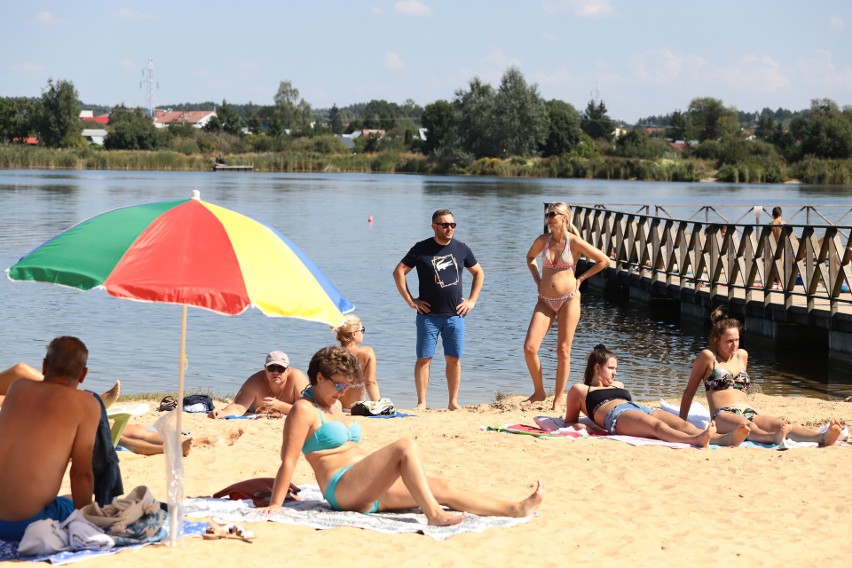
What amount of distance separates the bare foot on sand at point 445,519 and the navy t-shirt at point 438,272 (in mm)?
3752

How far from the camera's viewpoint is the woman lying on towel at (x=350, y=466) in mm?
5699

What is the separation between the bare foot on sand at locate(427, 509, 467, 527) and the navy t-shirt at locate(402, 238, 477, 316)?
12.3 ft

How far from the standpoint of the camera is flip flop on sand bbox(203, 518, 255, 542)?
551cm

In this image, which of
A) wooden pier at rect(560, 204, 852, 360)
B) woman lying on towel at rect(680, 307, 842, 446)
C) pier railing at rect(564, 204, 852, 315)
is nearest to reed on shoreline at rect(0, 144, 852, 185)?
pier railing at rect(564, 204, 852, 315)

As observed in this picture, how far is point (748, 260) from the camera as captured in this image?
1677 cm

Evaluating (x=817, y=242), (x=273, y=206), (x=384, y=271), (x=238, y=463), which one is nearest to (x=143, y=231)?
(x=238, y=463)

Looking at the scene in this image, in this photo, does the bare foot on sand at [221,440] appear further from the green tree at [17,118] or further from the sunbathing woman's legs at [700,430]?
the green tree at [17,118]

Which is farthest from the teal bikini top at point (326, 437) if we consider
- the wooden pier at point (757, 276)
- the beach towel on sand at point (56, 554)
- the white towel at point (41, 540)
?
the wooden pier at point (757, 276)

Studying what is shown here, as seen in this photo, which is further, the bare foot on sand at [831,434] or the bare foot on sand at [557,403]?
the bare foot on sand at [557,403]

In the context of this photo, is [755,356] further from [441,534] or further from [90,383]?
[441,534]

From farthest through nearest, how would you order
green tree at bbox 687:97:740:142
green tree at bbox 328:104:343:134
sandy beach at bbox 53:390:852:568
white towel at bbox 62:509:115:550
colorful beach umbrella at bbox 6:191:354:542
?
green tree at bbox 328:104:343:134, green tree at bbox 687:97:740:142, sandy beach at bbox 53:390:852:568, white towel at bbox 62:509:115:550, colorful beach umbrella at bbox 6:191:354:542

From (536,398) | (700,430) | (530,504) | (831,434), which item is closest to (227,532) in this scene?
(530,504)

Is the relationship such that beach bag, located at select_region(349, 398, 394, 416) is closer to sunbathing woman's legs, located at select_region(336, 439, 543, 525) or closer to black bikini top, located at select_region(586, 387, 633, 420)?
black bikini top, located at select_region(586, 387, 633, 420)

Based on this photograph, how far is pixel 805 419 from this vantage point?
935 centimetres
